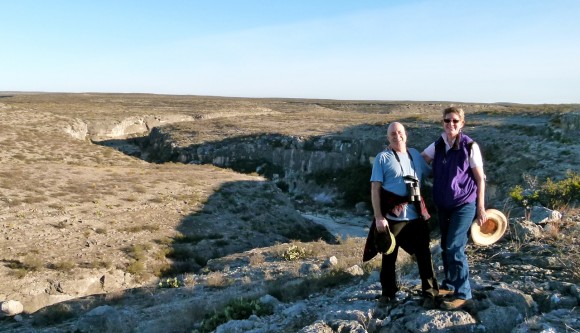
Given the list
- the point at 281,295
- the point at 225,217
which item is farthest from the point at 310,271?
the point at 225,217

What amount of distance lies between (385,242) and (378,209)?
0.43 meters

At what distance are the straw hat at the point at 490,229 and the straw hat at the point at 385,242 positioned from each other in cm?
102

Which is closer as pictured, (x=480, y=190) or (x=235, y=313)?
(x=480, y=190)

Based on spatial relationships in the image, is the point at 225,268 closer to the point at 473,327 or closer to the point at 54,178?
the point at 473,327

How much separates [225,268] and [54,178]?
1493 centimetres

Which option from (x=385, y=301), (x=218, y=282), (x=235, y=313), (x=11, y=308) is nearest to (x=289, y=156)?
(x=218, y=282)

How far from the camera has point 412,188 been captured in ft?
19.1

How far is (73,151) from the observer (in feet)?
127

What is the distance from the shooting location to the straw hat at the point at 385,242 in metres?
5.76

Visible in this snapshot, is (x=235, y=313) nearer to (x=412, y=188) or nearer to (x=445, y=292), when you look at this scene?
(x=445, y=292)

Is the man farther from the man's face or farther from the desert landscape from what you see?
the desert landscape

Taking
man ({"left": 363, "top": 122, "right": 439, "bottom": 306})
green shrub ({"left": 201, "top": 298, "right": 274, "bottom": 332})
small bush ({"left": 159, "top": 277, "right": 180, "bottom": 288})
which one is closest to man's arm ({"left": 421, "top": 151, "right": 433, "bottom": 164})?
man ({"left": 363, "top": 122, "right": 439, "bottom": 306})

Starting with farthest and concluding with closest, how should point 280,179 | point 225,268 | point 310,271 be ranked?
point 280,179, point 225,268, point 310,271

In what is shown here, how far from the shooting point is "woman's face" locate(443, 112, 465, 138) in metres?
5.63
